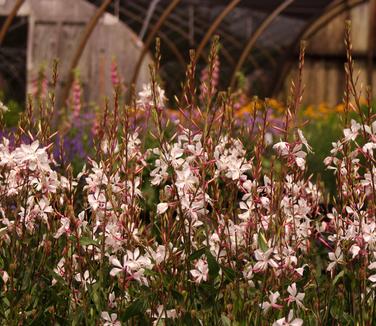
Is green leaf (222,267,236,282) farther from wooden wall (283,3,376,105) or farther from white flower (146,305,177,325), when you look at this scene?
wooden wall (283,3,376,105)

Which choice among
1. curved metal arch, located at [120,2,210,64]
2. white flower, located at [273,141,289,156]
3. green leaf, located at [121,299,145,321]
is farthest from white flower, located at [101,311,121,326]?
curved metal arch, located at [120,2,210,64]

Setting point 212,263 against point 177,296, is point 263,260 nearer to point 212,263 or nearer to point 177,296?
point 212,263

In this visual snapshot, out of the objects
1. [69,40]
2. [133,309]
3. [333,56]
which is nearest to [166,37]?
[69,40]

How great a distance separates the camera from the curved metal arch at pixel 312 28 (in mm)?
14656

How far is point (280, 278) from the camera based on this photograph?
2.74 metres

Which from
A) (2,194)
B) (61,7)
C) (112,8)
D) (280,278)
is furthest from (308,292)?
(112,8)

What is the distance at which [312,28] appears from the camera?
15211 mm

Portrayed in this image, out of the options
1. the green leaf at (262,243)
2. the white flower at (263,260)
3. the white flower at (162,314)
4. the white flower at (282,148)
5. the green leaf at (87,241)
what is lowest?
the white flower at (162,314)

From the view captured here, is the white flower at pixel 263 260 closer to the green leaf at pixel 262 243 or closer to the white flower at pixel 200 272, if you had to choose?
the green leaf at pixel 262 243

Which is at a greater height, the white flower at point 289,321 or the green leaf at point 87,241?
the green leaf at point 87,241

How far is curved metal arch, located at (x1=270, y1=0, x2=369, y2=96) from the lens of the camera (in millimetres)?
14656

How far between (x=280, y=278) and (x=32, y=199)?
0.84 metres

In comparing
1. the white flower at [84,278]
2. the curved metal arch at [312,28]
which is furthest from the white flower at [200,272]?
the curved metal arch at [312,28]

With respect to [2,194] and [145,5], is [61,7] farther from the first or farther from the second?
[2,194]
